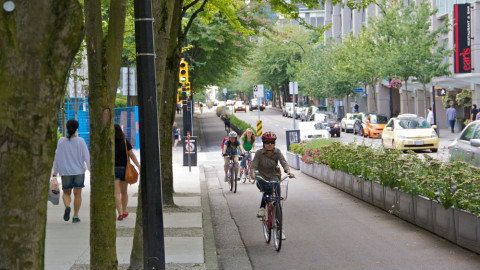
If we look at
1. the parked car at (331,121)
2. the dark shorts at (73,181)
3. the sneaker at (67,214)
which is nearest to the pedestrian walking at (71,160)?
the dark shorts at (73,181)

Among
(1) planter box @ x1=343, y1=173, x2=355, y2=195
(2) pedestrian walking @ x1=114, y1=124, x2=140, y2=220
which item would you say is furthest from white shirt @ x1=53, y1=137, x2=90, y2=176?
(1) planter box @ x1=343, y1=173, x2=355, y2=195

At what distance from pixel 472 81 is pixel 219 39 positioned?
47.6ft

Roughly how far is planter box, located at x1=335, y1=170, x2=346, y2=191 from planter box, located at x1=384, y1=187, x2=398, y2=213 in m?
4.02

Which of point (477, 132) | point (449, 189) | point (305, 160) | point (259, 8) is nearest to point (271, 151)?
point (449, 189)

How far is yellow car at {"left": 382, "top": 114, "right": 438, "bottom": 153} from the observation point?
29.3 meters

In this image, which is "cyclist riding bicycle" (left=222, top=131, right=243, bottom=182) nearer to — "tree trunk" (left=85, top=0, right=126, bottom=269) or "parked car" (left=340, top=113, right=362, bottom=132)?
"tree trunk" (left=85, top=0, right=126, bottom=269)

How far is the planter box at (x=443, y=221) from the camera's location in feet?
32.8

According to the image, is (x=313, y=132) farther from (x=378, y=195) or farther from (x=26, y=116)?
(x=26, y=116)

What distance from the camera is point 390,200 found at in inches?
523

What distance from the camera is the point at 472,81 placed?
133 ft

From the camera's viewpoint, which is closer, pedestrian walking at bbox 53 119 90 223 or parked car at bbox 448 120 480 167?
pedestrian walking at bbox 53 119 90 223

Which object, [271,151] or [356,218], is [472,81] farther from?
[271,151]

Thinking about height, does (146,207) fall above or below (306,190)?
above

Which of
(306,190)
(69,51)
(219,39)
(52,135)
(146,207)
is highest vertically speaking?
(219,39)
